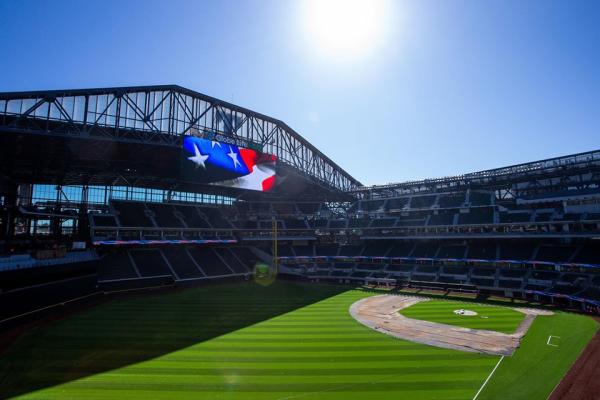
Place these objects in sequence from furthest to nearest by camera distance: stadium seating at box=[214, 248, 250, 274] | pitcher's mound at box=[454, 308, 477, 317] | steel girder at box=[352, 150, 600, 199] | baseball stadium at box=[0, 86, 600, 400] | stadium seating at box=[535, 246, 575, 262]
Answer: stadium seating at box=[214, 248, 250, 274] < steel girder at box=[352, 150, 600, 199] < stadium seating at box=[535, 246, 575, 262] < pitcher's mound at box=[454, 308, 477, 317] < baseball stadium at box=[0, 86, 600, 400]

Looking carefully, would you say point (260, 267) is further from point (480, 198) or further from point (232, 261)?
point (480, 198)

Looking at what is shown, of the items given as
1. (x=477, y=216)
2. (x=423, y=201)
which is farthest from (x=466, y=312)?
(x=423, y=201)

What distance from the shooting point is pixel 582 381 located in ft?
62.8

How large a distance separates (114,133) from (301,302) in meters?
32.9

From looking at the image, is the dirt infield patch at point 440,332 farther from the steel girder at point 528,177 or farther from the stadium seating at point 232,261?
the stadium seating at point 232,261

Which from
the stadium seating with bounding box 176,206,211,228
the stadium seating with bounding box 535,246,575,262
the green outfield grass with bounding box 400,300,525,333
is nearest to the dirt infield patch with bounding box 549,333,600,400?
the green outfield grass with bounding box 400,300,525,333

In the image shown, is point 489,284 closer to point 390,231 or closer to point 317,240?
point 390,231

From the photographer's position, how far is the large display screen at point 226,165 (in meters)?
47.0

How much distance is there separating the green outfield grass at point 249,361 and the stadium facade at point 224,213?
39.7ft

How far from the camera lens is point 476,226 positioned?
2170 inches

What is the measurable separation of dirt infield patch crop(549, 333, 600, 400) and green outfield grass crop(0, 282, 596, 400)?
24.4 inches

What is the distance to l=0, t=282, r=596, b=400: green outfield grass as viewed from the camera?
17156 mm

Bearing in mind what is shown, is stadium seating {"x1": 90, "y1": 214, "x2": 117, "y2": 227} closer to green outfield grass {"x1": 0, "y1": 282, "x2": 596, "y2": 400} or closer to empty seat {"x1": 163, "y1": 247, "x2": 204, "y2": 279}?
empty seat {"x1": 163, "y1": 247, "x2": 204, "y2": 279}

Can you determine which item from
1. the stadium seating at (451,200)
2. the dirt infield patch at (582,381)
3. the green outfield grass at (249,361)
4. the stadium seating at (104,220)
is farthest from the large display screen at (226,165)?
the dirt infield patch at (582,381)
